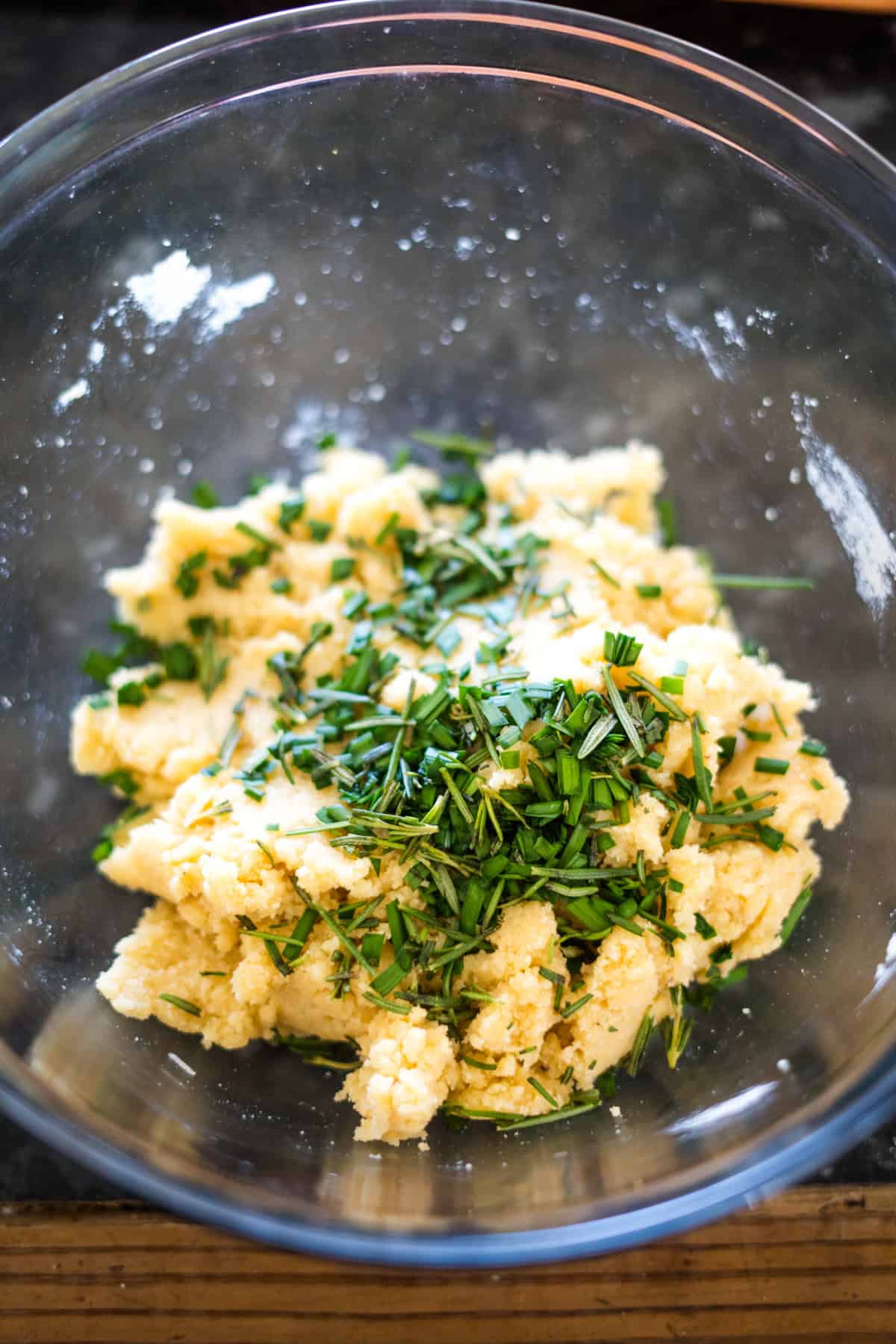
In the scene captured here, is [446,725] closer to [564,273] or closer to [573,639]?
[573,639]

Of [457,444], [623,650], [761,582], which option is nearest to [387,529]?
[457,444]

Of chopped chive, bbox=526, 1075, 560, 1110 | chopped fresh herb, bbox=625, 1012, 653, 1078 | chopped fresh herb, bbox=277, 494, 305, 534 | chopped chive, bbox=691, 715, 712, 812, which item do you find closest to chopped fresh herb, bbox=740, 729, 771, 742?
chopped chive, bbox=691, 715, 712, 812

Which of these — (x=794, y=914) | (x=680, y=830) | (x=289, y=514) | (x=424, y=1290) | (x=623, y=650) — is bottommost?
(x=424, y=1290)

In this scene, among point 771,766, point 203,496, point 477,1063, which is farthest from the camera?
point 203,496

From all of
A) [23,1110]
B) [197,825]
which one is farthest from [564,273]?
[23,1110]

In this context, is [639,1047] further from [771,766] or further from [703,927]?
[771,766]

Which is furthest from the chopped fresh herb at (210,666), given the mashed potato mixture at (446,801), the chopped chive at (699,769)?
the chopped chive at (699,769)

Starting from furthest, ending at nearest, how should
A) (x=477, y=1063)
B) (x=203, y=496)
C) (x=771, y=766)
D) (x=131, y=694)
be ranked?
(x=203, y=496), (x=131, y=694), (x=771, y=766), (x=477, y=1063)
